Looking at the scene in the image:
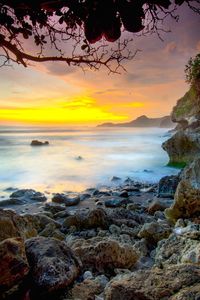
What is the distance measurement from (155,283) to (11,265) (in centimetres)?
124

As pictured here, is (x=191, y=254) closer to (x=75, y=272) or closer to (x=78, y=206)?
(x=75, y=272)

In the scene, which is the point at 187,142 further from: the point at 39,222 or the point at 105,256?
the point at 105,256

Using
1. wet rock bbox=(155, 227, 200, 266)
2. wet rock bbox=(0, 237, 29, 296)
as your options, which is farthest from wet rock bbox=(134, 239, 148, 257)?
wet rock bbox=(0, 237, 29, 296)

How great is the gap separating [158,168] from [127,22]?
1918 centimetres

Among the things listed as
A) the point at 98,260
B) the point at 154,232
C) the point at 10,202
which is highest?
the point at 98,260

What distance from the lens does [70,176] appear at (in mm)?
17656

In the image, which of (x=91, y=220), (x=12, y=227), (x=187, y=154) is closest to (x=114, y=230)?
(x=91, y=220)

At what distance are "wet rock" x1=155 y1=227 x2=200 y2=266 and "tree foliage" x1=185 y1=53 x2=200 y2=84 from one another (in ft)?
60.2

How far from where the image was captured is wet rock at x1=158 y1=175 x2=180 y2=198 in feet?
37.7

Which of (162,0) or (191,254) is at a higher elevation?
(162,0)

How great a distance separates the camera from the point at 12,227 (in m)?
4.47

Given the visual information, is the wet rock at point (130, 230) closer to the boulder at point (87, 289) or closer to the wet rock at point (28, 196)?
the boulder at point (87, 289)

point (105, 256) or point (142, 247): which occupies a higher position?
point (105, 256)

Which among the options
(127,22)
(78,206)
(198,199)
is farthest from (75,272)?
(78,206)
